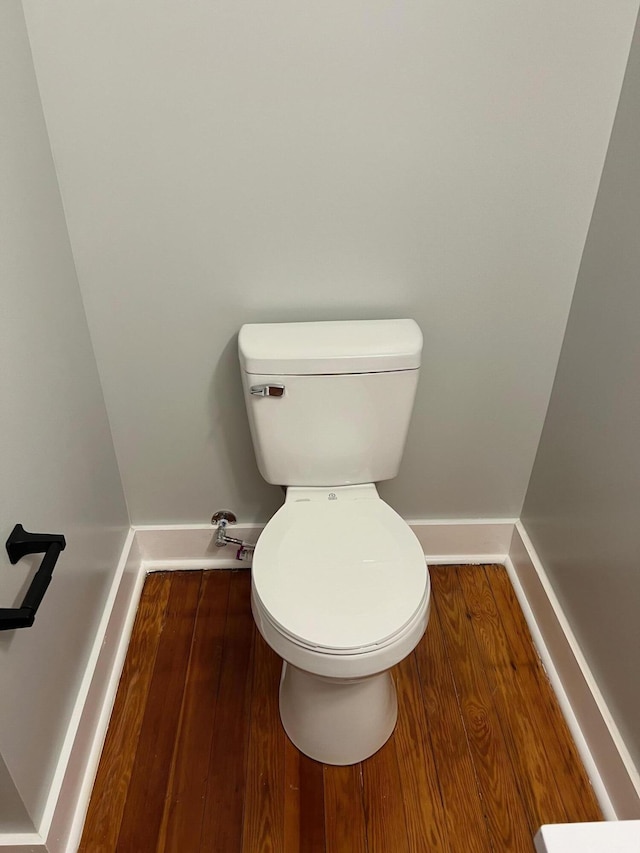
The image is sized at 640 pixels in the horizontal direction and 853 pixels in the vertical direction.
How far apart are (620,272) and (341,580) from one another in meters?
0.81

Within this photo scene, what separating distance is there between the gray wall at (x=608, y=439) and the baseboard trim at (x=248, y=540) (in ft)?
0.93

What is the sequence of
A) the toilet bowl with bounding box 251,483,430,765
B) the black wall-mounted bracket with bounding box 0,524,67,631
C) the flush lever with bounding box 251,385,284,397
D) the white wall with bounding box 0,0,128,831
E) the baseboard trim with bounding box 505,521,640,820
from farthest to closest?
1. the flush lever with bounding box 251,385,284,397
2. the baseboard trim with bounding box 505,521,640,820
3. the toilet bowl with bounding box 251,483,430,765
4. the white wall with bounding box 0,0,128,831
5. the black wall-mounted bracket with bounding box 0,524,67,631

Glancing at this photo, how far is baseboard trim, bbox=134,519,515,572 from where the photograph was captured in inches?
70.6

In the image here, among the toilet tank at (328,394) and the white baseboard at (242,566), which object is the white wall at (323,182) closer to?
the toilet tank at (328,394)

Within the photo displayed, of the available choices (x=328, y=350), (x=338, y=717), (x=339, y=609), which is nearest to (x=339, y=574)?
(x=339, y=609)

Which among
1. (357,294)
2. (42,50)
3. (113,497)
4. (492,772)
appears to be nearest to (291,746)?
(492,772)

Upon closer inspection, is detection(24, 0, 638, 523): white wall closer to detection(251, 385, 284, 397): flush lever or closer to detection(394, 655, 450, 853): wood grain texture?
detection(251, 385, 284, 397): flush lever

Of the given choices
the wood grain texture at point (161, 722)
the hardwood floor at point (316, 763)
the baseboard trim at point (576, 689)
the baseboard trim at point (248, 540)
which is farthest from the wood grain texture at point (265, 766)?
the baseboard trim at point (576, 689)

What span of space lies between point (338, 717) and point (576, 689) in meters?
0.55

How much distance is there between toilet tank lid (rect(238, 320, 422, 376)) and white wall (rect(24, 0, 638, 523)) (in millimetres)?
109

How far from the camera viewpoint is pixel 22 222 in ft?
3.70

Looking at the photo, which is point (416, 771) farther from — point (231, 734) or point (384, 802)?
point (231, 734)

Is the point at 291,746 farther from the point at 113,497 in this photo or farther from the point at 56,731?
the point at 113,497

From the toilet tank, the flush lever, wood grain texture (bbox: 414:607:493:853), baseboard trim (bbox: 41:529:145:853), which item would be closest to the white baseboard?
baseboard trim (bbox: 41:529:145:853)
